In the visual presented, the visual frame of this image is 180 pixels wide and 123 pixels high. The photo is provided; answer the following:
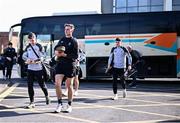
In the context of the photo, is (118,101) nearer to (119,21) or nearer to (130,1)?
(119,21)

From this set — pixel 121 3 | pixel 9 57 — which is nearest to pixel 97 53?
pixel 9 57

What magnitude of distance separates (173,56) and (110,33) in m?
2.98

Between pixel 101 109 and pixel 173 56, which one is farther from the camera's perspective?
pixel 173 56

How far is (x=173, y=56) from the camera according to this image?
18.6m

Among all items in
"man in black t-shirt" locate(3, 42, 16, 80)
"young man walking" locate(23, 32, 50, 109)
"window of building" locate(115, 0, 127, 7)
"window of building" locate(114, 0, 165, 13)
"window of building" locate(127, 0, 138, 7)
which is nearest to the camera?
"young man walking" locate(23, 32, 50, 109)

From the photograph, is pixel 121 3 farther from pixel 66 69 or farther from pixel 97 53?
pixel 66 69

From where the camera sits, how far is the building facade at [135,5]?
169 ft

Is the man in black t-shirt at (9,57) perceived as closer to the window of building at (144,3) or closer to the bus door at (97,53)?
the bus door at (97,53)

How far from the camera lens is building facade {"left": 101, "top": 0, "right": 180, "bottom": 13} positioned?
169ft

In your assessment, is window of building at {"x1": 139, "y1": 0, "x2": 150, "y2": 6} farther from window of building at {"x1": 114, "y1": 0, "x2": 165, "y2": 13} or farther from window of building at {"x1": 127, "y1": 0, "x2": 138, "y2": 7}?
window of building at {"x1": 127, "y1": 0, "x2": 138, "y2": 7}

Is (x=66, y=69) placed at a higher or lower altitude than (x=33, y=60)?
lower

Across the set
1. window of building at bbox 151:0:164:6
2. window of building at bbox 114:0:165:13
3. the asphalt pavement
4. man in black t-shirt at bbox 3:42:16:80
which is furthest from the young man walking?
window of building at bbox 151:0:164:6

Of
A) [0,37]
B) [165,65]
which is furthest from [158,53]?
[0,37]

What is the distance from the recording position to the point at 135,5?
5359cm
